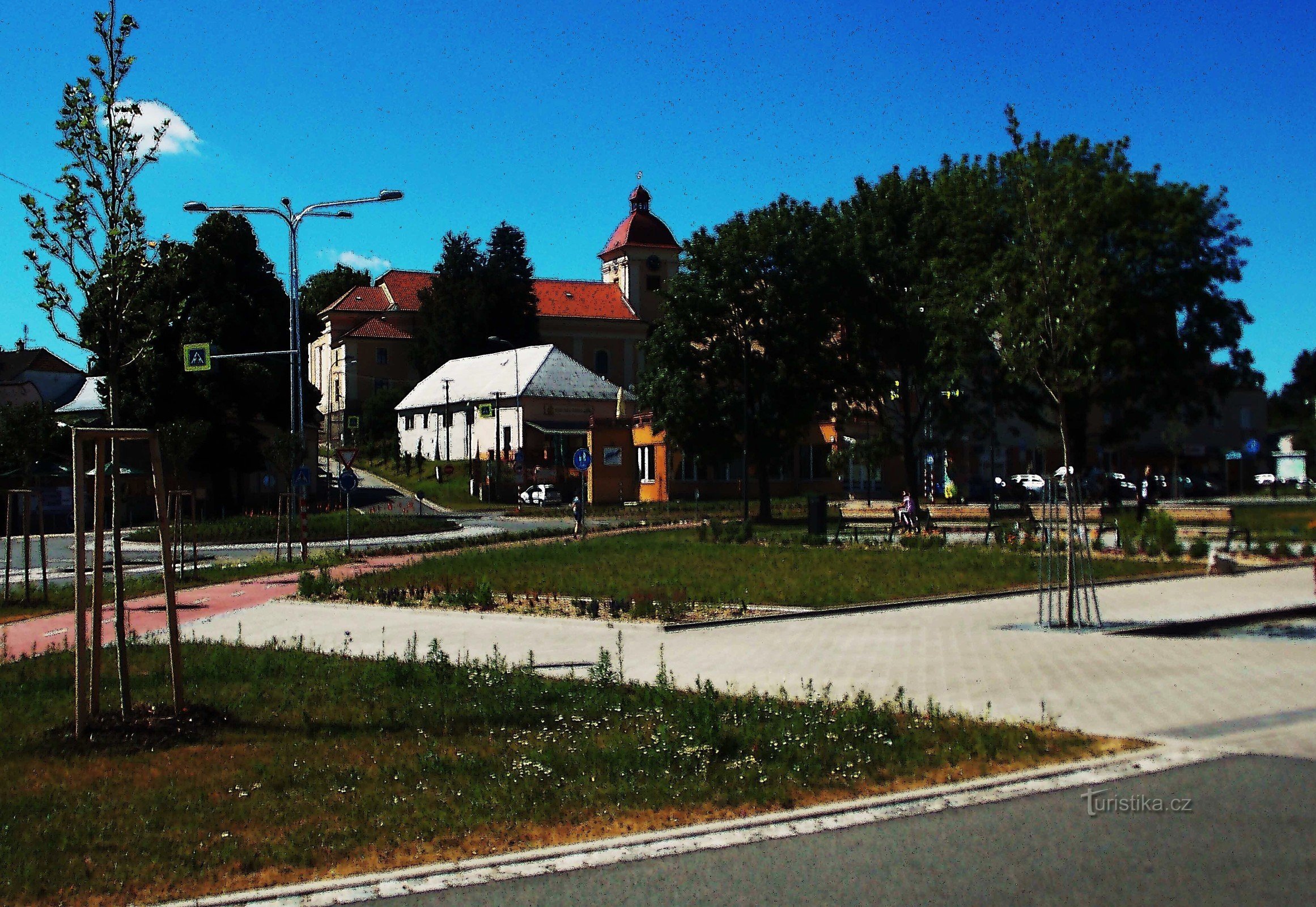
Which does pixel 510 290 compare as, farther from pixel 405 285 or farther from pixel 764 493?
pixel 764 493

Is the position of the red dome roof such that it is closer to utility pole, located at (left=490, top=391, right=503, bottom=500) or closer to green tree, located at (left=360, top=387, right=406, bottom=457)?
green tree, located at (left=360, top=387, right=406, bottom=457)

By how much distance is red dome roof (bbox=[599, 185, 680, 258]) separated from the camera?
359 feet

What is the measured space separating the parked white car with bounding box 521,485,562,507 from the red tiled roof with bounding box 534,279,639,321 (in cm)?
4214

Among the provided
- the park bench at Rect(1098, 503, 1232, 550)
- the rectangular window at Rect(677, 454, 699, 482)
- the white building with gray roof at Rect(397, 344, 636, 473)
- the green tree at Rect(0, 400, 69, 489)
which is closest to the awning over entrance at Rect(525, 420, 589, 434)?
the white building with gray roof at Rect(397, 344, 636, 473)

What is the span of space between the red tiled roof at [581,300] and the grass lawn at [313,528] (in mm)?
→ 60148

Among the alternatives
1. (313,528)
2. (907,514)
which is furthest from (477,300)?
(907,514)

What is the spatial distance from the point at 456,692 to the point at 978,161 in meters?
33.9

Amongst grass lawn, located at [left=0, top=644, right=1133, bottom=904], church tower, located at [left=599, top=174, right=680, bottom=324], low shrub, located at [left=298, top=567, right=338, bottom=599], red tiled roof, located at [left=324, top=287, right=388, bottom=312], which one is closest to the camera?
grass lawn, located at [left=0, top=644, right=1133, bottom=904]

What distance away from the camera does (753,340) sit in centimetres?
4266

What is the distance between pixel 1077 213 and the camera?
16938 millimetres

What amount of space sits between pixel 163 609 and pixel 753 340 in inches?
1057

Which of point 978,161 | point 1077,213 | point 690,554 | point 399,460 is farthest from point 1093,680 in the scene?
point 399,460

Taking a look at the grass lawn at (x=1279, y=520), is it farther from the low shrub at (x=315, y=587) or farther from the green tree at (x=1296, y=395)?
the green tree at (x=1296, y=395)

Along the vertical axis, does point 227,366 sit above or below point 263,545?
above
